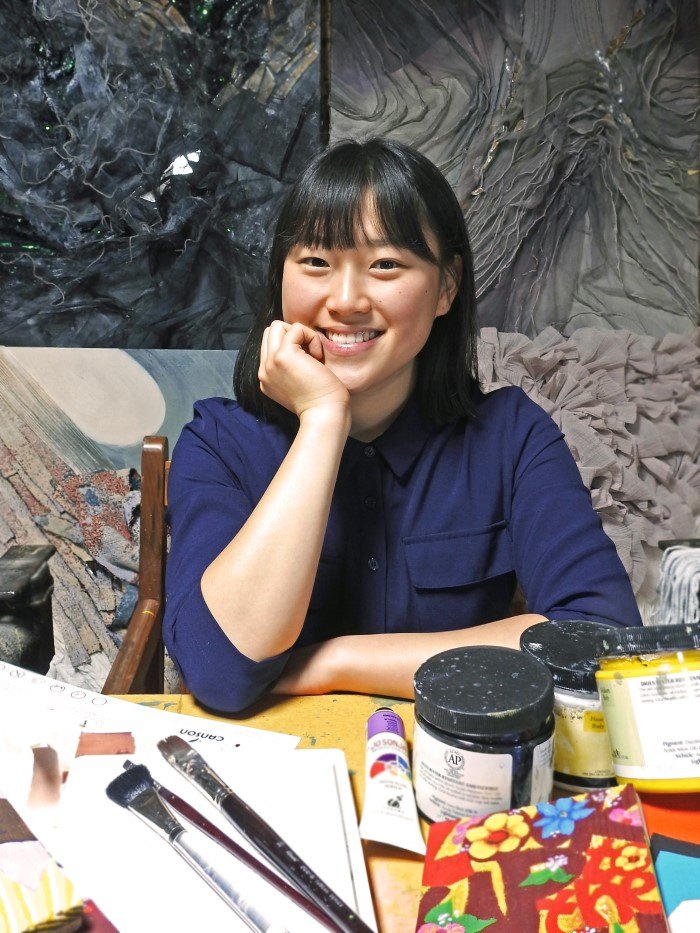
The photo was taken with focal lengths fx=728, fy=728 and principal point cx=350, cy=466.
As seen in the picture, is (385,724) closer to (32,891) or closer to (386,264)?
(32,891)

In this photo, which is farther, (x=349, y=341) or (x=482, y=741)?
(x=349, y=341)

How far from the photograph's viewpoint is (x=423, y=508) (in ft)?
3.38

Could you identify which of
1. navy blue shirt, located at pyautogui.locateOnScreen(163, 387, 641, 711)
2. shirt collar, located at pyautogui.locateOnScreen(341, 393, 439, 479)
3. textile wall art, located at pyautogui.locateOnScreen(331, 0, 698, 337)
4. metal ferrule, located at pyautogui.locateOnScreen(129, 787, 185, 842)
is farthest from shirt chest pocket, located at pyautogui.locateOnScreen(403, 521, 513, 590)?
textile wall art, located at pyautogui.locateOnScreen(331, 0, 698, 337)

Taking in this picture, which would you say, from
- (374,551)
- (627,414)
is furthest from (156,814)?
(627,414)

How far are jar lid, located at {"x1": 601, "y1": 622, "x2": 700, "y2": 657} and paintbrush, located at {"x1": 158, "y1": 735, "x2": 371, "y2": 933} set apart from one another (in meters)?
0.25

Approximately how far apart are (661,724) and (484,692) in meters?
0.12

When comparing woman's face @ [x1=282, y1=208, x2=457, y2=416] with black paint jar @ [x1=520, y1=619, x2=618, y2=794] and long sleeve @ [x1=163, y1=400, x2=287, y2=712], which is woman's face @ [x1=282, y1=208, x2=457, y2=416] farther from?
black paint jar @ [x1=520, y1=619, x2=618, y2=794]

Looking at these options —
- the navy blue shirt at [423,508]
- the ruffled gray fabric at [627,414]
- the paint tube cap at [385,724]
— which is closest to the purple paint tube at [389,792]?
the paint tube cap at [385,724]

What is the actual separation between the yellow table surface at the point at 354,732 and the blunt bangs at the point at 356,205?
1.82ft

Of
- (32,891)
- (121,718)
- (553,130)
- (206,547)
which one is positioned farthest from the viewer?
(553,130)

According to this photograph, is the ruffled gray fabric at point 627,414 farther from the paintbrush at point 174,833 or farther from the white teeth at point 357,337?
the paintbrush at point 174,833

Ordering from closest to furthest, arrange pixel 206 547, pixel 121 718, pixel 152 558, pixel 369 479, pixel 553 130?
pixel 121 718, pixel 206 547, pixel 369 479, pixel 152 558, pixel 553 130

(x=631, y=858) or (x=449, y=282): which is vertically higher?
(x=449, y=282)

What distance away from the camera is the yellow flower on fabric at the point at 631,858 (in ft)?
1.28
